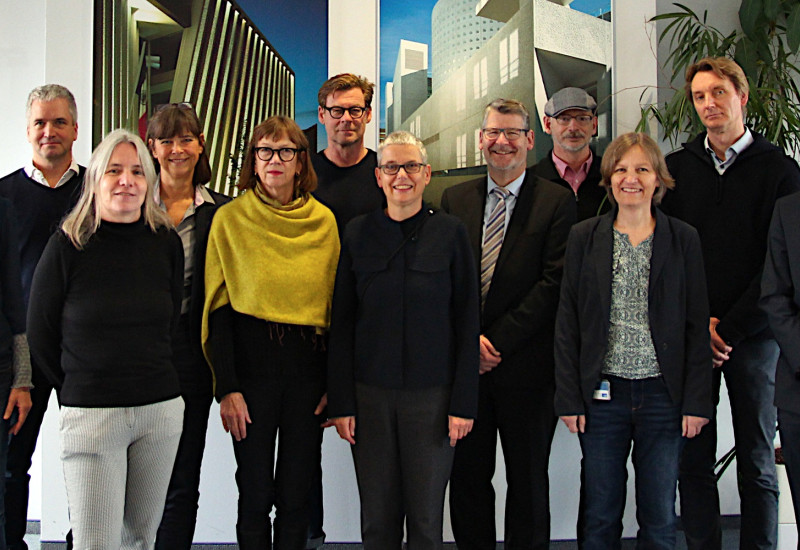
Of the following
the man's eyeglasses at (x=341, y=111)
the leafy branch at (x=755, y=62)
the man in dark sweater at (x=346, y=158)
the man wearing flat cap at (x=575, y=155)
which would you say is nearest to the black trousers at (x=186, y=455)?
the man in dark sweater at (x=346, y=158)

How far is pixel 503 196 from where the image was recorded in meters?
2.35

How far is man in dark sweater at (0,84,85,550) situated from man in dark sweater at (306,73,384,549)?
1.00 m

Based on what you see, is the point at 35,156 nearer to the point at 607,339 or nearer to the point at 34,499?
the point at 34,499

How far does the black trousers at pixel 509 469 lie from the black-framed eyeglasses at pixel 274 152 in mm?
1033

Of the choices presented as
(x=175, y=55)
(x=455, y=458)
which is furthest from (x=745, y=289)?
(x=175, y=55)

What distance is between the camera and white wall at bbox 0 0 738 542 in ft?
10.0

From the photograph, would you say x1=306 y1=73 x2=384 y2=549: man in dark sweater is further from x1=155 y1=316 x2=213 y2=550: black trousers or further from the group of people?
x1=155 y1=316 x2=213 y2=550: black trousers

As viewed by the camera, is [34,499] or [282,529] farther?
[34,499]

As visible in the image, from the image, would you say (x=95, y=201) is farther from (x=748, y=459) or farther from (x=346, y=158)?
(x=748, y=459)

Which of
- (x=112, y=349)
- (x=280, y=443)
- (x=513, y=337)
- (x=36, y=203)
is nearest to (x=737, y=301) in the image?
(x=513, y=337)

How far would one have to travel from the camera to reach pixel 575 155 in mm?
2785

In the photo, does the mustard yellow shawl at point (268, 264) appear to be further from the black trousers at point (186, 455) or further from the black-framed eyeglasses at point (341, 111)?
the black-framed eyeglasses at point (341, 111)

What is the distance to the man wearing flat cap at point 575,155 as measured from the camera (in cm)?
277

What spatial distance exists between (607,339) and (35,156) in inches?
90.4
